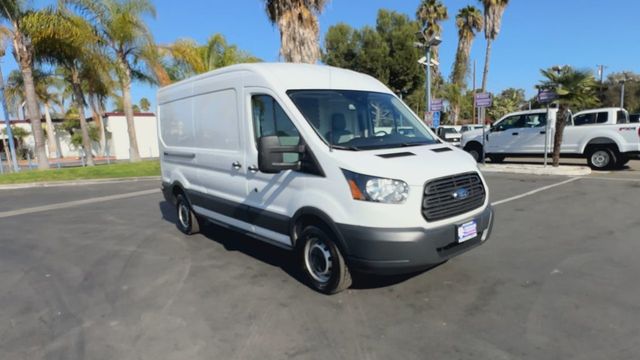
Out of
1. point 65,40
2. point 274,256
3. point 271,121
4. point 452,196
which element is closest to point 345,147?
point 271,121

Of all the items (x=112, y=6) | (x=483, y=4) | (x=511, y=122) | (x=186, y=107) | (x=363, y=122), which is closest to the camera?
(x=363, y=122)

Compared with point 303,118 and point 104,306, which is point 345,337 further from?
point 104,306

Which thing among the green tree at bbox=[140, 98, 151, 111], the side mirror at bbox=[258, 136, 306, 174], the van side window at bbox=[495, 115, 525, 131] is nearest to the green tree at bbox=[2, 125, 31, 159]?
the van side window at bbox=[495, 115, 525, 131]

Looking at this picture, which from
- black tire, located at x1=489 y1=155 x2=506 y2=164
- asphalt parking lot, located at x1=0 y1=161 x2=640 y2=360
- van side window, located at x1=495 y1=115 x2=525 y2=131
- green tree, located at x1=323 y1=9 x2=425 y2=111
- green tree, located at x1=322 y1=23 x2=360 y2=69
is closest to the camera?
asphalt parking lot, located at x1=0 y1=161 x2=640 y2=360

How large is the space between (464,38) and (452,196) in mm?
38301

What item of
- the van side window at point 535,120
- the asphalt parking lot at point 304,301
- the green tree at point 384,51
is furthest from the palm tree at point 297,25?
the green tree at point 384,51

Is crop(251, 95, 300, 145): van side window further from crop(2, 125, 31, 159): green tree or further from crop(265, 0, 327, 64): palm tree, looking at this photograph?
crop(2, 125, 31, 159): green tree

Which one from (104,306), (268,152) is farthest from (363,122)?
(104,306)

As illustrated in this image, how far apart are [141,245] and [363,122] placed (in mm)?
3901

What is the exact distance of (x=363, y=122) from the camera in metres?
4.28

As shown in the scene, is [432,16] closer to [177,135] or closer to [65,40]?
[65,40]

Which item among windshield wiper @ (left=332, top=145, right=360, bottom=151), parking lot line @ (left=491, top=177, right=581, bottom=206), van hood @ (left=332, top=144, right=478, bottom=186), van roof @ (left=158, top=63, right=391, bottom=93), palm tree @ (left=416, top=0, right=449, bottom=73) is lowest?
parking lot line @ (left=491, top=177, right=581, bottom=206)

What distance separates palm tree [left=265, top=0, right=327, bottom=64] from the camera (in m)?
A: 16.0

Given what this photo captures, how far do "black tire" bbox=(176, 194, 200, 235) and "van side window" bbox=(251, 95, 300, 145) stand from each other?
2488 mm
